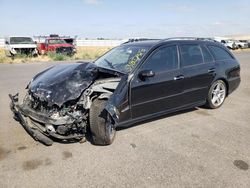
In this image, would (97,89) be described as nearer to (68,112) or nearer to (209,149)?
(68,112)

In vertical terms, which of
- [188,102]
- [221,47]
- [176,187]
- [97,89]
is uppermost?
[221,47]

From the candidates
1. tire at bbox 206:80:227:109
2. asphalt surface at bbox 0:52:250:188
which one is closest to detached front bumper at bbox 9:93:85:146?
asphalt surface at bbox 0:52:250:188

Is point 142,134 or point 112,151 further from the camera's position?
point 142,134

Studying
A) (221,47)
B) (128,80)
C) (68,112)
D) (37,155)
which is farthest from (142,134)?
(221,47)

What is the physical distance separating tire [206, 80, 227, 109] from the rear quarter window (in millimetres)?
579

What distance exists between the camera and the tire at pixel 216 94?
6246 millimetres

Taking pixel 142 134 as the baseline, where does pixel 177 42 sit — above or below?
above

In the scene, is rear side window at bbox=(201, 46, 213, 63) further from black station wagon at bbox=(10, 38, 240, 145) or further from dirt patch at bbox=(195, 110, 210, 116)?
dirt patch at bbox=(195, 110, 210, 116)

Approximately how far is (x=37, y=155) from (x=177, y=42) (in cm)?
340

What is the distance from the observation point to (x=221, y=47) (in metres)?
6.63

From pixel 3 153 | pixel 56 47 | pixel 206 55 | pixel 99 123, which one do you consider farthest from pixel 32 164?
pixel 56 47

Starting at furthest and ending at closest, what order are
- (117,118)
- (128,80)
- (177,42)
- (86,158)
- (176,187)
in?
(177,42), (128,80), (117,118), (86,158), (176,187)

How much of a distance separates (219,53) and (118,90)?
10.6 ft

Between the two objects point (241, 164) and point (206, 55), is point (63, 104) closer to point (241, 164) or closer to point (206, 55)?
point (241, 164)
